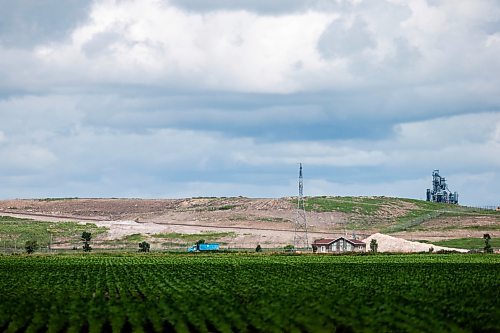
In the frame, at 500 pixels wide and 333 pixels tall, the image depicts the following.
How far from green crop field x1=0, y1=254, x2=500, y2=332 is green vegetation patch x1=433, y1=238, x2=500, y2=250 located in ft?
270

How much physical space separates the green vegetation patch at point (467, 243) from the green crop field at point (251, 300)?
270 feet

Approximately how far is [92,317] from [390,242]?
4529 inches

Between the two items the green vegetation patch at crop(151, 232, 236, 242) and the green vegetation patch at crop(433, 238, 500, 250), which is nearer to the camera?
the green vegetation patch at crop(433, 238, 500, 250)

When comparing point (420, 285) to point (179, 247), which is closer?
point (420, 285)

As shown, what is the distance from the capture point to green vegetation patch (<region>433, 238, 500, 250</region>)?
6585 inches

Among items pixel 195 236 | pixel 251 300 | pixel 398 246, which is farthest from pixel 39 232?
pixel 251 300

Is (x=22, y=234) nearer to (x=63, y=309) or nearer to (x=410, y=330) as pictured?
(x=63, y=309)

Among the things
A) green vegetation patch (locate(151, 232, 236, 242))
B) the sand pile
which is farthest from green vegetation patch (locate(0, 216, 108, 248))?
the sand pile

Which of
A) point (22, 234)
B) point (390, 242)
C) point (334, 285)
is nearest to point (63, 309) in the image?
point (334, 285)

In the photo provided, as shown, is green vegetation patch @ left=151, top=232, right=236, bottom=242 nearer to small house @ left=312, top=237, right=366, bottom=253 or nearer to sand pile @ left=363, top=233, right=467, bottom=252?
small house @ left=312, top=237, right=366, bottom=253

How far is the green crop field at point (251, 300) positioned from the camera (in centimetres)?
4328

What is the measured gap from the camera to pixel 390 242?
509ft

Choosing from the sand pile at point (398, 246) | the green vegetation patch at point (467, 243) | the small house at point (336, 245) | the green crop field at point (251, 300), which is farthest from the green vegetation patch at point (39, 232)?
the green crop field at point (251, 300)

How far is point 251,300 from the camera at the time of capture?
53.8 metres
